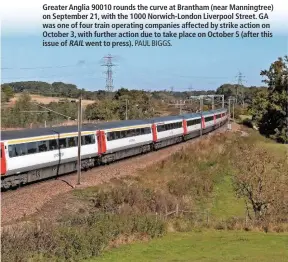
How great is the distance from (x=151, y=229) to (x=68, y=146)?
9.69 meters

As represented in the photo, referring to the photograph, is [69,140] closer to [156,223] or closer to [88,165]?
[88,165]

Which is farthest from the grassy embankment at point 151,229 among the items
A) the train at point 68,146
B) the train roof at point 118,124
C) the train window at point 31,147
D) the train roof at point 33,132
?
the train roof at point 118,124

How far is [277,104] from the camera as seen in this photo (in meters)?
83.8

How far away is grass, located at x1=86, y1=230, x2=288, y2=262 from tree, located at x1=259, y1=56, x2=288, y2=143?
2372 inches

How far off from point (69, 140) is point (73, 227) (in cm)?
1153

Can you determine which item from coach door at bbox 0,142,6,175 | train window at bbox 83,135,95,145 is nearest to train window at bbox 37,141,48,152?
coach door at bbox 0,142,6,175

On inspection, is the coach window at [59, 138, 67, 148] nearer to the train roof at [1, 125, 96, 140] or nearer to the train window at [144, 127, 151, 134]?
the train roof at [1, 125, 96, 140]

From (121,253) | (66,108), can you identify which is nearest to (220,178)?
(121,253)

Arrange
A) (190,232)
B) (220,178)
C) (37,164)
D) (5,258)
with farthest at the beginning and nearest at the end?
(220,178) < (37,164) < (190,232) < (5,258)

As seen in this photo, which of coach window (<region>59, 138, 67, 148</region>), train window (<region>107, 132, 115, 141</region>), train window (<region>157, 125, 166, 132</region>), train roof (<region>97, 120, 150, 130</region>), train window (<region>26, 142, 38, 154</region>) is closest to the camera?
train window (<region>26, 142, 38, 154</region>)

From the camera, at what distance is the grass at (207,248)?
63.9 ft

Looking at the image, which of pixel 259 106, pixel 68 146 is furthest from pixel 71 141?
pixel 259 106

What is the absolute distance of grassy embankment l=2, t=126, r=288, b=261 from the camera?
18.5m

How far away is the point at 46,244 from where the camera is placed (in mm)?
18234
